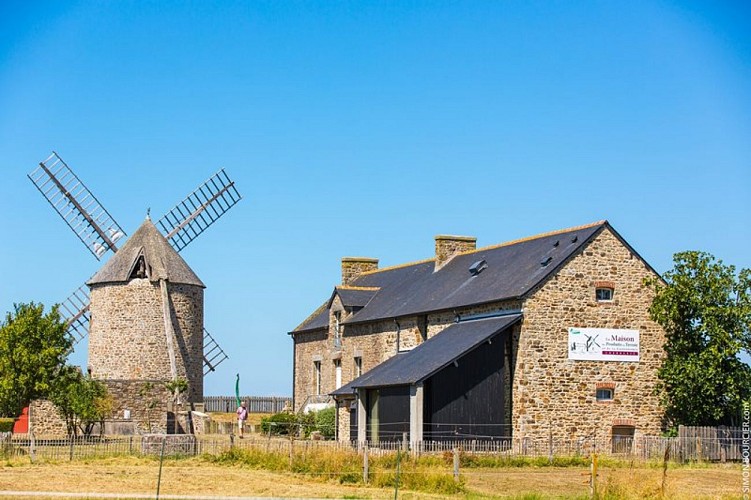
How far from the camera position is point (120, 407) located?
5012 cm

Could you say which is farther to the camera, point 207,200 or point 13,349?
point 207,200

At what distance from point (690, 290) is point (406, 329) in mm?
11005

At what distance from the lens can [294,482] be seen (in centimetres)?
2806

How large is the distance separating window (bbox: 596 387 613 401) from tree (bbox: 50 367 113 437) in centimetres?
1940

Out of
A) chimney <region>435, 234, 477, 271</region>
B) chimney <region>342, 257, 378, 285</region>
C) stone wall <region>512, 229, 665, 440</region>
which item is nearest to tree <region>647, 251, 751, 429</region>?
stone wall <region>512, 229, 665, 440</region>

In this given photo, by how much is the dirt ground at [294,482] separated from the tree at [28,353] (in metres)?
11.8

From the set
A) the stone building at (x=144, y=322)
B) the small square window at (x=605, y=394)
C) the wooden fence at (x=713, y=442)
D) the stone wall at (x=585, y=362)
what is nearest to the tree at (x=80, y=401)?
the stone building at (x=144, y=322)

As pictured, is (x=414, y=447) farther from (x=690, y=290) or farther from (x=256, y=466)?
(x=690, y=290)

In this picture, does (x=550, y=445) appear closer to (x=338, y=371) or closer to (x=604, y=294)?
(x=604, y=294)

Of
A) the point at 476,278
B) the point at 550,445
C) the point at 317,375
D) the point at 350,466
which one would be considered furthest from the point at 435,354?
the point at 317,375

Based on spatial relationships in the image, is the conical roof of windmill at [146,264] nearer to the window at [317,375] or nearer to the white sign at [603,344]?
the window at [317,375]

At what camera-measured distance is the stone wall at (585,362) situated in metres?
38.4

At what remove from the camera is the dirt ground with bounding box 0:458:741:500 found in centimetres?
2466

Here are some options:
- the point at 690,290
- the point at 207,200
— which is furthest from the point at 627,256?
the point at 207,200
